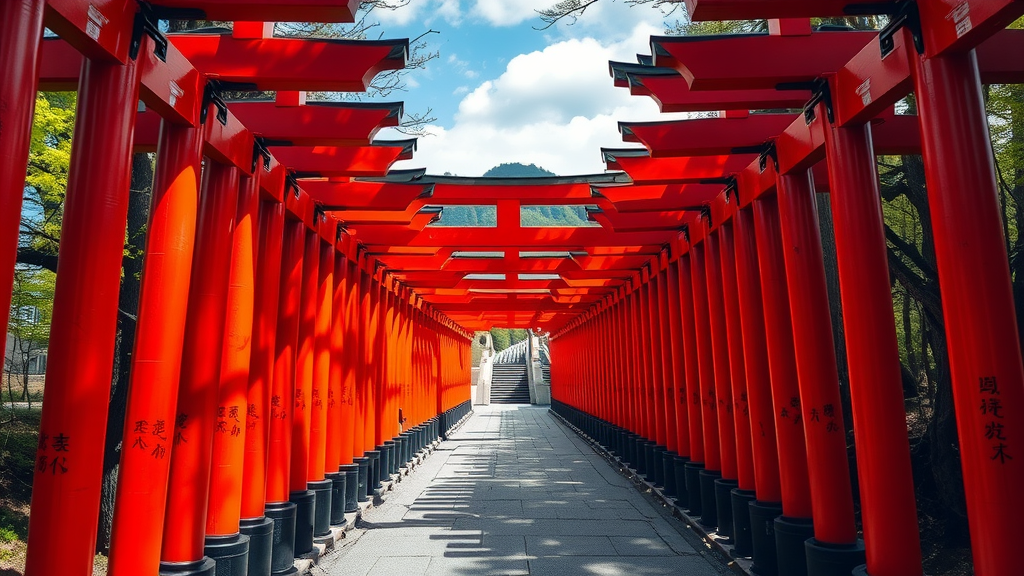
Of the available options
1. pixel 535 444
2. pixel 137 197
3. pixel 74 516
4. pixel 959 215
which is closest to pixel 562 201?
pixel 137 197

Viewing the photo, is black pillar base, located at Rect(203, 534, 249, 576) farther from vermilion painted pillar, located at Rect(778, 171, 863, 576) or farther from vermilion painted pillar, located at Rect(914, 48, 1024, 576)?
vermilion painted pillar, located at Rect(914, 48, 1024, 576)

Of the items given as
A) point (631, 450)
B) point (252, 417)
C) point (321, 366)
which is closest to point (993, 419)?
point (252, 417)

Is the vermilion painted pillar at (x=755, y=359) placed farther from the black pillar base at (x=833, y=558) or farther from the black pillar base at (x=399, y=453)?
the black pillar base at (x=399, y=453)

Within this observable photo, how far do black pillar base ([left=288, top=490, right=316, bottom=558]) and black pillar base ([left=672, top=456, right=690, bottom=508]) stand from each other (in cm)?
486

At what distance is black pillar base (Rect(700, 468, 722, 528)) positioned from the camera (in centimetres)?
730

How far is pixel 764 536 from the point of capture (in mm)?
5426

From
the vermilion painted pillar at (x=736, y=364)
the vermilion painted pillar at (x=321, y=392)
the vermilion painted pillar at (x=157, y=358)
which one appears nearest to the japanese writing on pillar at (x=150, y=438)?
the vermilion painted pillar at (x=157, y=358)

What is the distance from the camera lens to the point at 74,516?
2.96m

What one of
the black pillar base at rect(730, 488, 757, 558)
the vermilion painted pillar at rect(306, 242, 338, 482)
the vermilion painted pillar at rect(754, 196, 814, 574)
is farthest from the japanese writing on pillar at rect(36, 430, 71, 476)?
the black pillar base at rect(730, 488, 757, 558)

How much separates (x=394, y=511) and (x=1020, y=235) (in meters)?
8.70

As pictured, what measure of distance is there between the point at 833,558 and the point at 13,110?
209 inches

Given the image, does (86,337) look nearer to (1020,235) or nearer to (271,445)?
(271,445)

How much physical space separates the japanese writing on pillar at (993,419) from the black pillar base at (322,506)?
20.1 ft

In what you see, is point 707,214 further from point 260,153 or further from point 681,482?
point 260,153
